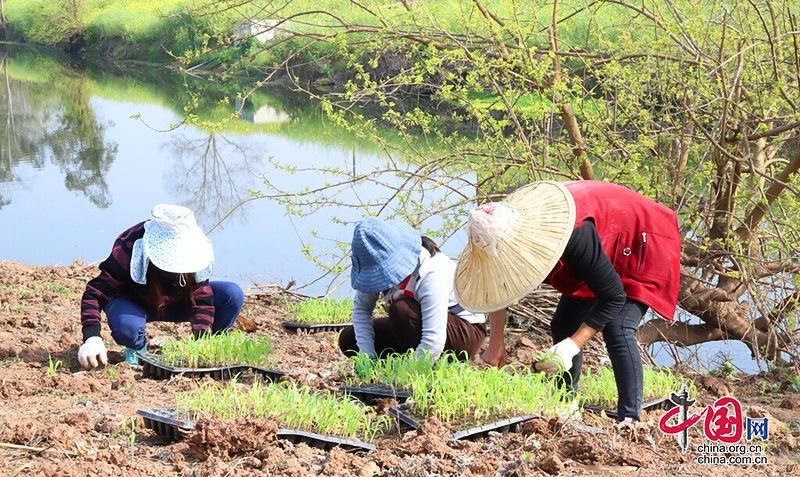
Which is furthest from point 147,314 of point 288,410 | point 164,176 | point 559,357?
point 164,176

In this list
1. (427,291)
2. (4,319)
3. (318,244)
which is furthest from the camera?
(318,244)

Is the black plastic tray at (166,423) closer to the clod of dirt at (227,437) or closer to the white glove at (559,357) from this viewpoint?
the clod of dirt at (227,437)

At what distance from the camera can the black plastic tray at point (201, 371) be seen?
4699 mm

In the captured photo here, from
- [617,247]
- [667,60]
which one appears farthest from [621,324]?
[667,60]

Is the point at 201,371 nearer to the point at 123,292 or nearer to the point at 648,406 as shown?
the point at 123,292

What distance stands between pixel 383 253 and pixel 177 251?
1184mm

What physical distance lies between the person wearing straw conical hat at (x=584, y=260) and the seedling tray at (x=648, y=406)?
0.83 feet

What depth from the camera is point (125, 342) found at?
494 centimetres

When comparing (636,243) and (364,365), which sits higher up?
(636,243)

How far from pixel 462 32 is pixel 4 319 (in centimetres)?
366

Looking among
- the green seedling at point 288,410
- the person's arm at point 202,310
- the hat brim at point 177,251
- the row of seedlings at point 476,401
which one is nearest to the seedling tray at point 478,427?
the row of seedlings at point 476,401

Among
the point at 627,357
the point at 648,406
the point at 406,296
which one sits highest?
the point at 406,296

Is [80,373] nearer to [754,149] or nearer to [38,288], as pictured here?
[38,288]

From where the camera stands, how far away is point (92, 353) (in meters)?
4.71
